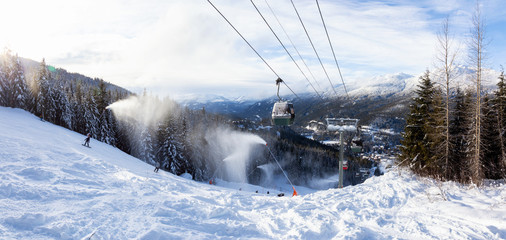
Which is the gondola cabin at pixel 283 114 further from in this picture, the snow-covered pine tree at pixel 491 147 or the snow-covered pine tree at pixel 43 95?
the snow-covered pine tree at pixel 43 95

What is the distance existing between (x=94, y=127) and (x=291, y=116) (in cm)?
4563

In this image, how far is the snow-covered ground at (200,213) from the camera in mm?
7254

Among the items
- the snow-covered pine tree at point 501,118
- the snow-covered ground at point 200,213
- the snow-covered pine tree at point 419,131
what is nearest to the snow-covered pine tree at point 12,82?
the snow-covered ground at point 200,213

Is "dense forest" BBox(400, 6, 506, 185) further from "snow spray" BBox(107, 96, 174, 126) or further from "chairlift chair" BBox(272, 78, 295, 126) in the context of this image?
"snow spray" BBox(107, 96, 174, 126)

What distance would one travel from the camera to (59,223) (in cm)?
711

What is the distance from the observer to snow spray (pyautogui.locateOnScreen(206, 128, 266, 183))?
2936 inches

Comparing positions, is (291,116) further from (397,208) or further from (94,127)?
(94,127)

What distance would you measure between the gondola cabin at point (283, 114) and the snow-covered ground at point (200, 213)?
435 cm

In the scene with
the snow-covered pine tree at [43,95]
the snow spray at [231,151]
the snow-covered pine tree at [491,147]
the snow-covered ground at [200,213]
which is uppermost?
the snow-covered pine tree at [43,95]

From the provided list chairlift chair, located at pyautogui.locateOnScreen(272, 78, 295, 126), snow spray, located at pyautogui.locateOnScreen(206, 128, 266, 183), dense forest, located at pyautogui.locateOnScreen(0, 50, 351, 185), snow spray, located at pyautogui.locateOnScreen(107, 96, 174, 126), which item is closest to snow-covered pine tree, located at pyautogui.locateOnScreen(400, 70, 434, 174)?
chairlift chair, located at pyautogui.locateOnScreen(272, 78, 295, 126)

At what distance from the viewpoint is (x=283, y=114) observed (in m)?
15.0

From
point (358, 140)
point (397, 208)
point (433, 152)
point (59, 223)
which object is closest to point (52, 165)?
point (59, 223)

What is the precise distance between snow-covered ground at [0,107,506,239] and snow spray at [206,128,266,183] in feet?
196

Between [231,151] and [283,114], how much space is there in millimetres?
74160
